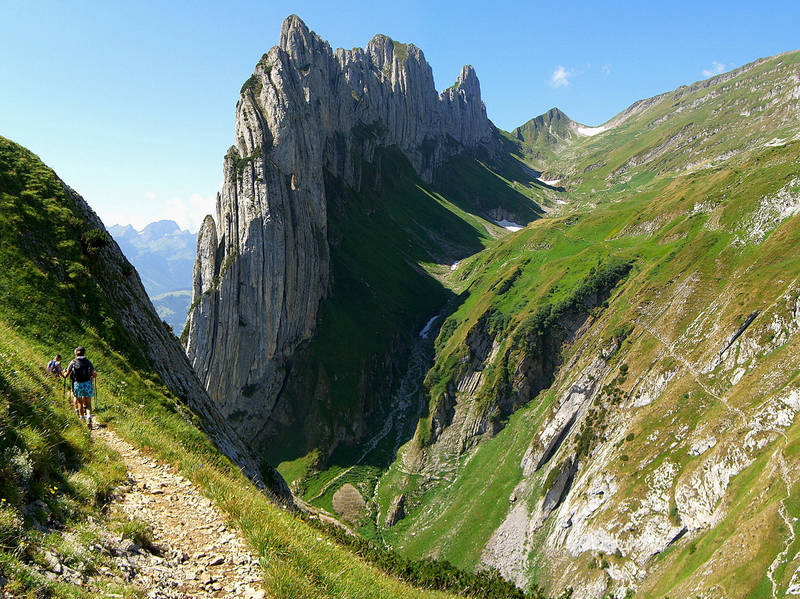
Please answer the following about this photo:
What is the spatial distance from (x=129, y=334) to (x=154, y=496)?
777 inches

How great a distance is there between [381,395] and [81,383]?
354 ft

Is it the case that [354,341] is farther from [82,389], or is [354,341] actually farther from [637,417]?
[82,389]

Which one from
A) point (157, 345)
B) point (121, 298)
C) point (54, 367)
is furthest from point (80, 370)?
point (121, 298)

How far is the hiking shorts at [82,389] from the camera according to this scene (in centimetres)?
1678

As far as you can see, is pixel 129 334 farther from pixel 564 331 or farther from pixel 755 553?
pixel 564 331

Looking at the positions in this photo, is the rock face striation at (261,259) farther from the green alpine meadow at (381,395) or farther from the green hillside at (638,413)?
the green hillside at (638,413)

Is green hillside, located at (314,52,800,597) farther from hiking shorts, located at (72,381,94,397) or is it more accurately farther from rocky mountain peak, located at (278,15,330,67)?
rocky mountain peak, located at (278,15,330,67)

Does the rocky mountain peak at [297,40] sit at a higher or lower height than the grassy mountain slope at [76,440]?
higher

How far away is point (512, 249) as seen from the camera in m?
166

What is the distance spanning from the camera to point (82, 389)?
1697 cm

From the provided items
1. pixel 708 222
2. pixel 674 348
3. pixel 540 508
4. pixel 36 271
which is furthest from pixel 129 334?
pixel 708 222

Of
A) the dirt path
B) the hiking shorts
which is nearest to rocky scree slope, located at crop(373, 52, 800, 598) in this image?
the dirt path

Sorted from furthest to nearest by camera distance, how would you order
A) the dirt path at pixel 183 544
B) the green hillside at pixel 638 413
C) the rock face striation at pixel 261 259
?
the rock face striation at pixel 261 259
the green hillside at pixel 638 413
the dirt path at pixel 183 544

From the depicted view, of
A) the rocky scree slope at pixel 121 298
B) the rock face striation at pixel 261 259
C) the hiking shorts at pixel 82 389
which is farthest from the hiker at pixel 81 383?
the rock face striation at pixel 261 259
